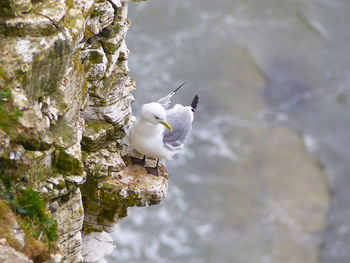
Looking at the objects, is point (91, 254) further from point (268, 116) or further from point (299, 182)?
point (268, 116)

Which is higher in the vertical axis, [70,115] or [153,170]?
[70,115]

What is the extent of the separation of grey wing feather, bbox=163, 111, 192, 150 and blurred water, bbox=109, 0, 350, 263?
11.1 metres

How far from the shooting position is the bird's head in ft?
32.0

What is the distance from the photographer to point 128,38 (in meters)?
28.8

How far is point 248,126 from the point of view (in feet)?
86.6

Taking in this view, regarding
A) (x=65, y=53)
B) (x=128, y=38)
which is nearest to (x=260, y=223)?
(x=128, y=38)

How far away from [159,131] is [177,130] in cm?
55

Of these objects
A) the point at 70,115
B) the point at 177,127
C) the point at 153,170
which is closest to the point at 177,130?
the point at 177,127

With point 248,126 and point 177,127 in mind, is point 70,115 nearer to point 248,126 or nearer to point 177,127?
point 177,127

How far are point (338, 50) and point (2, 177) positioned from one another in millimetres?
27293

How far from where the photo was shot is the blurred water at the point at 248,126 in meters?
22.0

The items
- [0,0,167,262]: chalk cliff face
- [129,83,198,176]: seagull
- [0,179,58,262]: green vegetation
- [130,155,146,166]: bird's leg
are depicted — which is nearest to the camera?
[0,179,58,262]: green vegetation

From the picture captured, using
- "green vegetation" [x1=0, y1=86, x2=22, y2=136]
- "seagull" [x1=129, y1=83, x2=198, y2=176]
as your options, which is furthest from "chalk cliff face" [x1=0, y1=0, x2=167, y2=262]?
"seagull" [x1=129, y1=83, x2=198, y2=176]

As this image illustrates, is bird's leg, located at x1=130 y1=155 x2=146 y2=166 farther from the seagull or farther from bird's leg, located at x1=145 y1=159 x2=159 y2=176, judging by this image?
bird's leg, located at x1=145 y1=159 x2=159 y2=176
